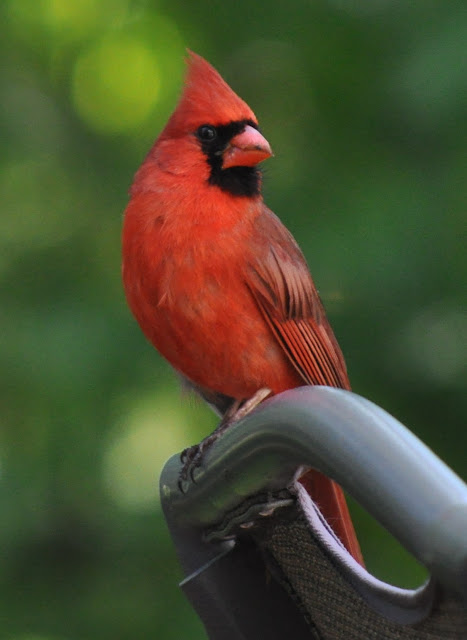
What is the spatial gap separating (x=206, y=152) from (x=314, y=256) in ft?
2.56

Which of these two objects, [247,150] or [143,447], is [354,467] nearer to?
[247,150]

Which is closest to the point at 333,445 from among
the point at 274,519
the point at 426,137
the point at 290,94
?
the point at 274,519

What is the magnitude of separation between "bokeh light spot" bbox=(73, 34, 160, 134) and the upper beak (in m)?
1.17

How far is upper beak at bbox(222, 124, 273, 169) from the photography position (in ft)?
6.48

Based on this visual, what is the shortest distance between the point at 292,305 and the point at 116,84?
128 centimetres

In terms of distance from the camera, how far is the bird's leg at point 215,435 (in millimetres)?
1417

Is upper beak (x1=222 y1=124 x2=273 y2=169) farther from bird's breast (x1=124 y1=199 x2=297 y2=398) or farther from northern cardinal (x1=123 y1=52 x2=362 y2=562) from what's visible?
bird's breast (x1=124 y1=199 x2=297 y2=398)

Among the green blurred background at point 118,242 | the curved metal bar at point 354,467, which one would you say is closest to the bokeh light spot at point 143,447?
the green blurred background at point 118,242

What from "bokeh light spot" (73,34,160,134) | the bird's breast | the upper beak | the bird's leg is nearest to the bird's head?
the upper beak

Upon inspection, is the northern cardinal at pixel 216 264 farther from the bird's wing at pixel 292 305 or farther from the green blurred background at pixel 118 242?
the green blurred background at pixel 118 242

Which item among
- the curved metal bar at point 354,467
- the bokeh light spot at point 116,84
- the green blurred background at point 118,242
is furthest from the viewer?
the bokeh light spot at point 116,84

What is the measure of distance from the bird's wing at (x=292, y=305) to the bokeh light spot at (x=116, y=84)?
108 cm

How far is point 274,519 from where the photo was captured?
1.21 m

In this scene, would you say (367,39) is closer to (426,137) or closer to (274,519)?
(426,137)
